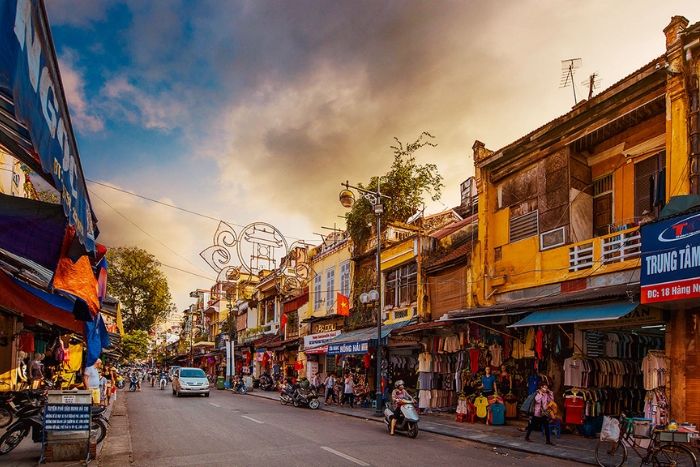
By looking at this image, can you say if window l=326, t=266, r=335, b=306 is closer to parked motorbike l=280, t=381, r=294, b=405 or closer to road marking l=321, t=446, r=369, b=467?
parked motorbike l=280, t=381, r=294, b=405

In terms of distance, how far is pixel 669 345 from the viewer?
11695 mm

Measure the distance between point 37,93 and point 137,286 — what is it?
4362 centimetres

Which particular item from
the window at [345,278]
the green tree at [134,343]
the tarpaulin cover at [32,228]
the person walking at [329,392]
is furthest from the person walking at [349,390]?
the green tree at [134,343]

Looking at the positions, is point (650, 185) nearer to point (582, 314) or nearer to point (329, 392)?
point (582, 314)

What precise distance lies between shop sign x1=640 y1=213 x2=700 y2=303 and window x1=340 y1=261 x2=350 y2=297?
18738 mm

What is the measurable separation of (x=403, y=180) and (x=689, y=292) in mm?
16265

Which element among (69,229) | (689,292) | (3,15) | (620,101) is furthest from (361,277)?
(3,15)

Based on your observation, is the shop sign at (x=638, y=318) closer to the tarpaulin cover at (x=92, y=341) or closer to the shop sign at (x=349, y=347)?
the shop sign at (x=349, y=347)

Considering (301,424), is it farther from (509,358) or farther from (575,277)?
(575,277)

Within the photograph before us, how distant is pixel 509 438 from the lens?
13492mm

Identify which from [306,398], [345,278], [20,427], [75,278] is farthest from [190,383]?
[75,278]

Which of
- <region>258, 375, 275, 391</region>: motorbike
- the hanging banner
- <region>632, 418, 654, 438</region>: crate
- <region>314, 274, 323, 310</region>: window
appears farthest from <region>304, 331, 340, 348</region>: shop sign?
the hanging banner

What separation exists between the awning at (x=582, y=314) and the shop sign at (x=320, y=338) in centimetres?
1501

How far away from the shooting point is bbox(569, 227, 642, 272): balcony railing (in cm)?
1301
